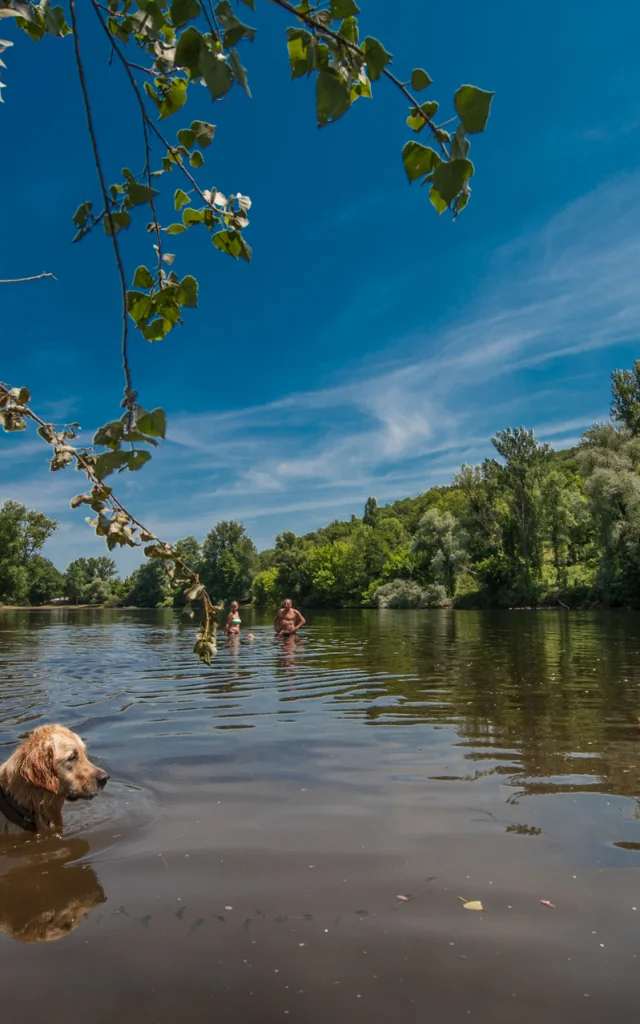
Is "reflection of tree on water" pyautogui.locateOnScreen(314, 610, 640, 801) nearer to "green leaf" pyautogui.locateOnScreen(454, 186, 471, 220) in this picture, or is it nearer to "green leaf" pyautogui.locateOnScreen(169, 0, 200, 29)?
"green leaf" pyautogui.locateOnScreen(454, 186, 471, 220)

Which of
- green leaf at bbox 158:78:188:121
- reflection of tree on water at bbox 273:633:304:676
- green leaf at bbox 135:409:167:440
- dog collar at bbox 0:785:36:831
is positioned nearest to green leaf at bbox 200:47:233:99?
green leaf at bbox 135:409:167:440

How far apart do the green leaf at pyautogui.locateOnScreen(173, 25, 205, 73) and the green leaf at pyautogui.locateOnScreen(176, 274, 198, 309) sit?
0.60 m

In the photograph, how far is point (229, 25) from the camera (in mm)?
1299

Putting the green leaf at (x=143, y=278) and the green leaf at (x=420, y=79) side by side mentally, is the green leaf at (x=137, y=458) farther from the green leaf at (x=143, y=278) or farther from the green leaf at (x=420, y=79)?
the green leaf at (x=420, y=79)

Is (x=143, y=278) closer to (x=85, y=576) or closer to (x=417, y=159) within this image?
(x=417, y=159)

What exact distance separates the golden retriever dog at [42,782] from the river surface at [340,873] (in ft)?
0.78

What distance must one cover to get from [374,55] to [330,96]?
12 centimetres

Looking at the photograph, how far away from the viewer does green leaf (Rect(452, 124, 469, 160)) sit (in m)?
1.25

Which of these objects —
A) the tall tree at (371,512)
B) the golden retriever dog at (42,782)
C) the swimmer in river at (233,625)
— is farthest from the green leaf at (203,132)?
the tall tree at (371,512)

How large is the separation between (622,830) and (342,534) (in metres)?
136

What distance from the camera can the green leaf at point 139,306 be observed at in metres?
1.92

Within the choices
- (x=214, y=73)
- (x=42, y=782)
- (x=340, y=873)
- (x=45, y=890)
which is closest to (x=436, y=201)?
(x=214, y=73)

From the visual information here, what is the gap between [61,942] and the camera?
10.2ft

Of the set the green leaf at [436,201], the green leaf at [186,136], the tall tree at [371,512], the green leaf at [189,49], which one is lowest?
the green leaf at [436,201]
